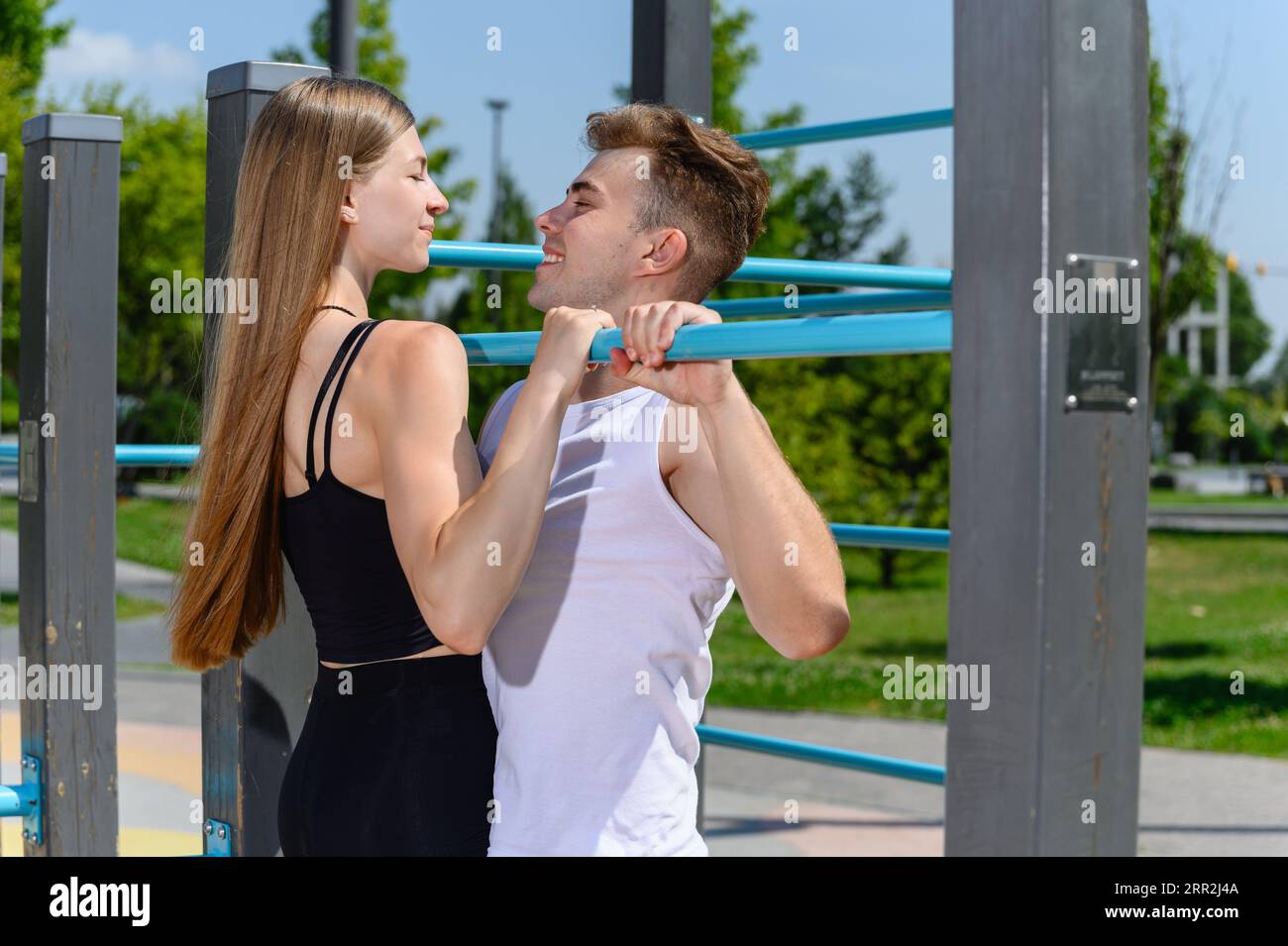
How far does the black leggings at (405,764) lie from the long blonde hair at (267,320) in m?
0.20

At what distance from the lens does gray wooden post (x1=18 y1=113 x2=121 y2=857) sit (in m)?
2.63

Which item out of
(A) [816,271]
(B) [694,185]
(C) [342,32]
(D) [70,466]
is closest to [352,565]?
(B) [694,185]

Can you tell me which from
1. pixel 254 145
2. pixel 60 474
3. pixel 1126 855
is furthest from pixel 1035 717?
pixel 60 474

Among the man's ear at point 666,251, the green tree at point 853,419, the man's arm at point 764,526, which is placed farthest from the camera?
the green tree at point 853,419

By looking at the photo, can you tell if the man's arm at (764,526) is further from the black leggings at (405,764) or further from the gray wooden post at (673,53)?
the gray wooden post at (673,53)

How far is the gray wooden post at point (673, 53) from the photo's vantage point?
10.1 feet

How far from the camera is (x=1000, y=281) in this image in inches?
42.8

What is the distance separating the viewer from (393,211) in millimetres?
1905

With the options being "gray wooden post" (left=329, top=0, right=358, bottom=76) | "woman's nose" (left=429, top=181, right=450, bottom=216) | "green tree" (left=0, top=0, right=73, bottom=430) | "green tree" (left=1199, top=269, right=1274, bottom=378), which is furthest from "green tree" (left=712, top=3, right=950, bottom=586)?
"green tree" (left=1199, top=269, right=1274, bottom=378)

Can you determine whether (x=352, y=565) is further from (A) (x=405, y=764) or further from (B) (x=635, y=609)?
(B) (x=635, y=609)

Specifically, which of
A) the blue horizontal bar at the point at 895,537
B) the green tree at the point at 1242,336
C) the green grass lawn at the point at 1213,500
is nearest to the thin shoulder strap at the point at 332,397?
the blue horizontal bar at the point at 895,537

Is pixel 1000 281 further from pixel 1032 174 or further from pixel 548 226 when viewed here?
pixel 548 226

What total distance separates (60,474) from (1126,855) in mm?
2065

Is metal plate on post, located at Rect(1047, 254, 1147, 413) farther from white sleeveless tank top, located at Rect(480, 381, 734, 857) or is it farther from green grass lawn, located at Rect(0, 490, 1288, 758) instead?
green grass lawn, located at Rect(0, 490, 1288, 758)
